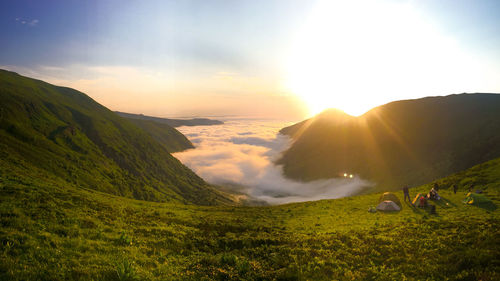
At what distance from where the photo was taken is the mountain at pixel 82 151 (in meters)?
53.9

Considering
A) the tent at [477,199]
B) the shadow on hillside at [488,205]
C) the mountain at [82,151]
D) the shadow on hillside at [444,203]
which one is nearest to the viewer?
the shadow on hillside at [488,205]

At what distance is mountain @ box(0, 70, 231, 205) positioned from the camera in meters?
53.9

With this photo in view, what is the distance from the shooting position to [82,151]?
102062 mm

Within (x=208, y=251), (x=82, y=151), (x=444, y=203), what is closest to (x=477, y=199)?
(x=444, y=203)

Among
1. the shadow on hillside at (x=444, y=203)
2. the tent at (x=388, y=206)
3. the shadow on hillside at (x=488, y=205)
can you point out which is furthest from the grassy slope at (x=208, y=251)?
the shadow on hillside at (x=444, y=203)

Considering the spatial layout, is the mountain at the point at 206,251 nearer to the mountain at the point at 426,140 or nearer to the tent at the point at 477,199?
the tent at the point at 477,199

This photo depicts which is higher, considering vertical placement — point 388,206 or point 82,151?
point 388,206

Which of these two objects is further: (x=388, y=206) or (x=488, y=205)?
(x=388, y=206)

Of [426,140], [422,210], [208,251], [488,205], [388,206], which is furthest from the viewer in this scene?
[426,140]

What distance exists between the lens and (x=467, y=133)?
13388cm

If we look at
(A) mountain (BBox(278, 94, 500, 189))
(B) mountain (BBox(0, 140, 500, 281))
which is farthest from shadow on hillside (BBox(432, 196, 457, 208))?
(A) mountain (BBox(278, 94, 500, 189))

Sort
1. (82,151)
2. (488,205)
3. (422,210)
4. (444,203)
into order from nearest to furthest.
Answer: (488,205), (422,210), (444,203), (82,151)

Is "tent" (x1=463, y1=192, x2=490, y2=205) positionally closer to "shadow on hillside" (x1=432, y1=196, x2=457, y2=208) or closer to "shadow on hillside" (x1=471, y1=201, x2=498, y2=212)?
"shadow on hillside" (x1=471, y1=201, x2=498, y2=212)

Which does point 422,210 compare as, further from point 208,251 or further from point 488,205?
point 208,251
